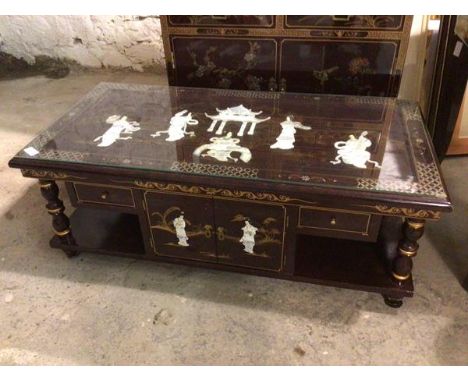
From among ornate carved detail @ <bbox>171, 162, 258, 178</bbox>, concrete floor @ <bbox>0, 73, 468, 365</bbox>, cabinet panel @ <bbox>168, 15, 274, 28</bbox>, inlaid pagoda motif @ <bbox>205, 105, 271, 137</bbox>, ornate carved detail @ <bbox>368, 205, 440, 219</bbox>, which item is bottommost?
concrete floor @ <bbox>0, 73, 468, 365</bbox>

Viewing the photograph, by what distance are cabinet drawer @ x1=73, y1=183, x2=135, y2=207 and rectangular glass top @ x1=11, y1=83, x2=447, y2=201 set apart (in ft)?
0.33

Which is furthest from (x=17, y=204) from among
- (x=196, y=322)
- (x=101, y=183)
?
(x=196, y=322)

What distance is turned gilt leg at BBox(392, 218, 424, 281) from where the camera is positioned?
136 centimetres

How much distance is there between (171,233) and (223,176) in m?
0.35

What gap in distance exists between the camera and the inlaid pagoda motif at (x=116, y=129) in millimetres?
1632

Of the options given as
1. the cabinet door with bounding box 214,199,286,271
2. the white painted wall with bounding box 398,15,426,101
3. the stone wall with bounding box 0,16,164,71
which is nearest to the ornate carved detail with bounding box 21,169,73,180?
the cabinet door with bounding box 214,199,286,271

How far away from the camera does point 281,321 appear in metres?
1.55

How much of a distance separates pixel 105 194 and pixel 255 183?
565 millimetres

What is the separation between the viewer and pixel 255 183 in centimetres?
136

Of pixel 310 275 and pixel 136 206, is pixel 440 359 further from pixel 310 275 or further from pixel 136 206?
pixel 136 206

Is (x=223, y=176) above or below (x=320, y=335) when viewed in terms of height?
above

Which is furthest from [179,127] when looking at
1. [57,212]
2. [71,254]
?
[71,254]

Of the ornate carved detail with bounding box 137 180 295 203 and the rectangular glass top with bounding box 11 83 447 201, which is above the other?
the rectangular glass top with bounding box 11 83 447 201

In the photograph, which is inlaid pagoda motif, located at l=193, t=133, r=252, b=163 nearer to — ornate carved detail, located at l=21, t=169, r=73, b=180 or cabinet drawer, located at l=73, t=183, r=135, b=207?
cabinet drawer, located at l=73, t=183, r=135, b=207
